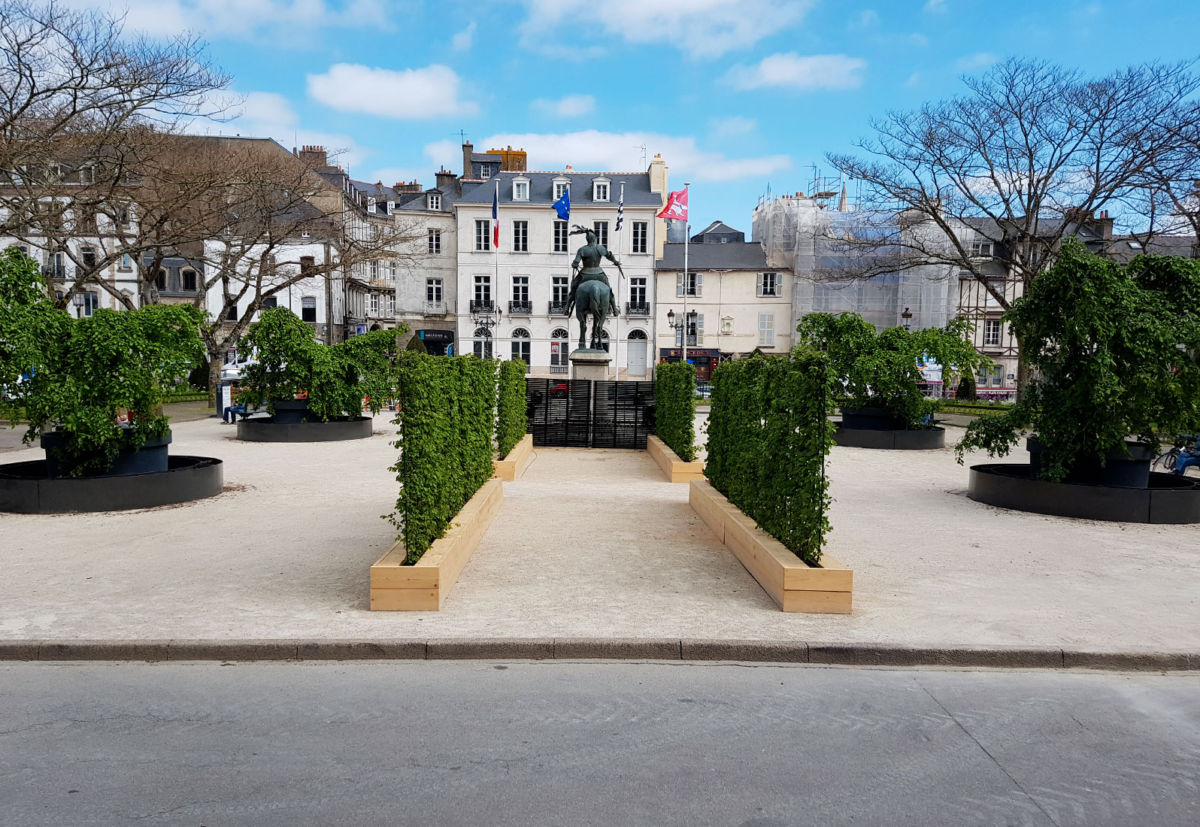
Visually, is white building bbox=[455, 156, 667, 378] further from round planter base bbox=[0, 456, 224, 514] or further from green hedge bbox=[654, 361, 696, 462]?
round planter base bbox=[0, 456, 224, 514]

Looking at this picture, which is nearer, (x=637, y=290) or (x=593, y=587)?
(x=593, y=587)

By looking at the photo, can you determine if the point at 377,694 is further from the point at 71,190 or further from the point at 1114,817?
the point at 71,190

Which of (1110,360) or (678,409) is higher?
(1110,360)

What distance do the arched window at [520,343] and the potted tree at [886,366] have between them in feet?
131

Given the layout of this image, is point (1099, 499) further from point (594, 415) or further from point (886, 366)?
point (594, 415)

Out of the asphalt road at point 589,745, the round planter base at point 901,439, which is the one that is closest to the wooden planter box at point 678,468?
the round planter base at point 901,439

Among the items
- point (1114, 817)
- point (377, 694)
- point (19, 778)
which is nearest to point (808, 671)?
point (1114, 817)

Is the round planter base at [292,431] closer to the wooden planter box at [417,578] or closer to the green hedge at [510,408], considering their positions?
the green hedge at [510,408]

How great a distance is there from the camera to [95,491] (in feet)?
34.2

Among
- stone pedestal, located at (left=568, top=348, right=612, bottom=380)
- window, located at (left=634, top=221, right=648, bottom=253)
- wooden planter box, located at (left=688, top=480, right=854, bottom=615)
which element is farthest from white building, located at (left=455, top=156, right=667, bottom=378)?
wooden planter box, located at (left=688, top=480, right=854, bottom=615)

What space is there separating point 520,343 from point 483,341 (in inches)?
97.5

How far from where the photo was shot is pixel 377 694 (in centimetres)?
497

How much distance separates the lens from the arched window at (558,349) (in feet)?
193

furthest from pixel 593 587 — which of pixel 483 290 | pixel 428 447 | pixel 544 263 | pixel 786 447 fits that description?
pixel 483 290
